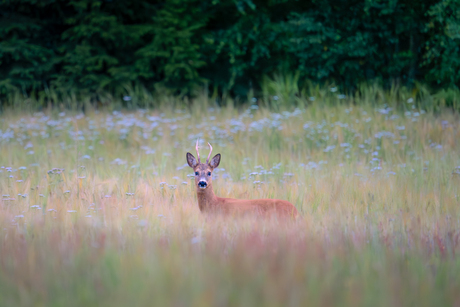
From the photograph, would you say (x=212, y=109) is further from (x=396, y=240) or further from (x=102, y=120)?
(x=396, y=240)

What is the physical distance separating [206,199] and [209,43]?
31.3ft

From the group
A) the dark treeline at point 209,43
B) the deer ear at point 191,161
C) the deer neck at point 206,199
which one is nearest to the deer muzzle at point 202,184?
the deer neck at point 206,199

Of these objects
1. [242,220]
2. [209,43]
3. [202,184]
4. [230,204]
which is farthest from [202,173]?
[209,43]

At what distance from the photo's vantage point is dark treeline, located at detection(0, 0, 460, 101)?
12.1 metres

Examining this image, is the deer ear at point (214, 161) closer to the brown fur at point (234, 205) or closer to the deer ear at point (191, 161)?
the brown fur at point (234, 205)

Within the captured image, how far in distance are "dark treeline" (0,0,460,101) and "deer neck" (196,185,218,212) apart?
327 inches

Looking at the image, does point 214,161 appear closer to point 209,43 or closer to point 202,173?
point 202,173

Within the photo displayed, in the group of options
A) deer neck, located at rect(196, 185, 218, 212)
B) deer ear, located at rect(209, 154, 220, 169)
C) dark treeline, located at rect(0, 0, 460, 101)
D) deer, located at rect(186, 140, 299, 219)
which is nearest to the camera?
deer, located at rect(186, 140, 299, 219)

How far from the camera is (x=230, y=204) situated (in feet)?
14.5

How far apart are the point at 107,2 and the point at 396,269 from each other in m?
12.8

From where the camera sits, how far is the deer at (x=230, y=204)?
166 inches

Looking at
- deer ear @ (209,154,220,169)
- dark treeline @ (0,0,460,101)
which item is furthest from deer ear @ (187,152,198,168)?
dark treeline @ (0,0,460,101)

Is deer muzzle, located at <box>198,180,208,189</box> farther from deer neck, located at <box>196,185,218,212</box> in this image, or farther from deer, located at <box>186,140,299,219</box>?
deer neck, located at <box>196,185,218,212</box>

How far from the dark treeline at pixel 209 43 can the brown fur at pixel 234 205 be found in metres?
8.21
